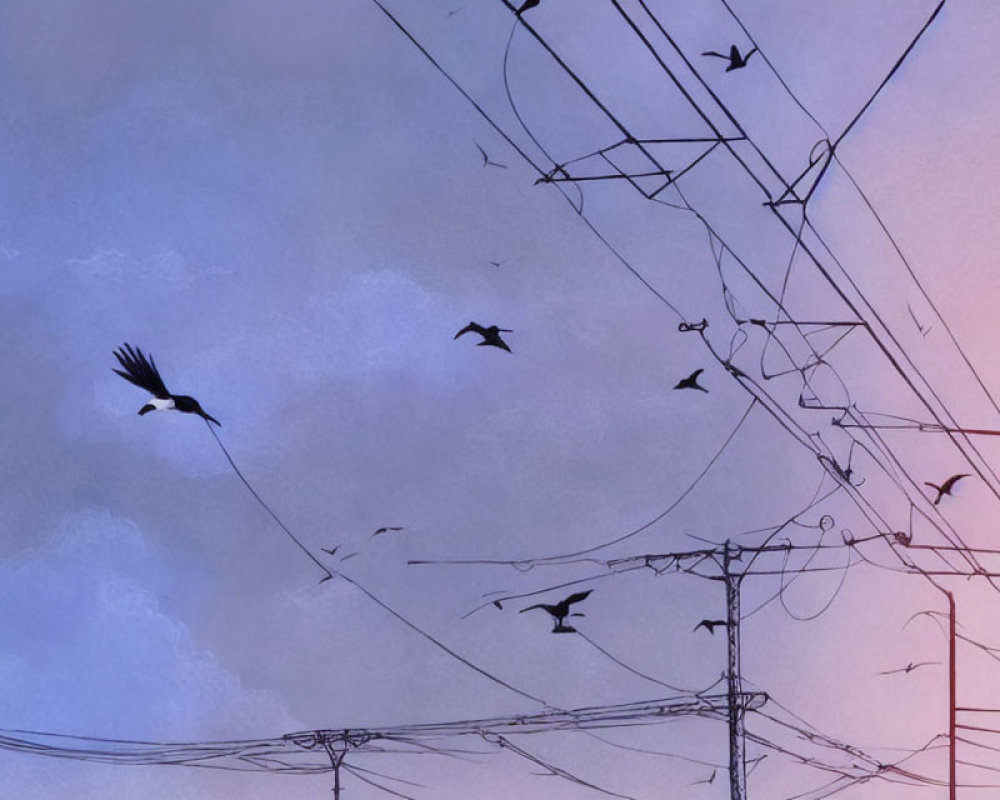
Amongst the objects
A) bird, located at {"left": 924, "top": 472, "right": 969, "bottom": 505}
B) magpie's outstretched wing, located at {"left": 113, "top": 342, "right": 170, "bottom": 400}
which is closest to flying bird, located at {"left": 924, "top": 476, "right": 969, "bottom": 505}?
bird, located at {"left": 924, "top": 472, "right": 969, "bottom": 505}

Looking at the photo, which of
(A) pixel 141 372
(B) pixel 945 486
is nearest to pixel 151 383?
(A) pixel 141 372

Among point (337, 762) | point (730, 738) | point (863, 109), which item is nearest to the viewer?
point (863, 109)

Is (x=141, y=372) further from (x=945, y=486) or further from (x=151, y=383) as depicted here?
(x=945, y=486)

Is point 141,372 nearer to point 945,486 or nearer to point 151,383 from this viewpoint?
point 151,383

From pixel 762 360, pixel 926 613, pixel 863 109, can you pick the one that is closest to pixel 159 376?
pixel 762 360

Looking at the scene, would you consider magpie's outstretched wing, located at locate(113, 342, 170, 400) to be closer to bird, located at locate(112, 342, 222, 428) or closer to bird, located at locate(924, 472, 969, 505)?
bird, located at locate(112, 342, 222, 428)

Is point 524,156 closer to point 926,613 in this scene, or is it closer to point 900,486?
point 900,486

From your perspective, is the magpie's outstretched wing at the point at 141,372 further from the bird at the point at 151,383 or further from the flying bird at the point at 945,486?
the flying bird at the point at 945,486

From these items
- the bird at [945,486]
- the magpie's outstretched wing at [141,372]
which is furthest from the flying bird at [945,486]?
the magpie's outstretched wing at [141,372]

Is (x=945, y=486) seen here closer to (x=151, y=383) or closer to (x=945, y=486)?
(x=945, y=486)

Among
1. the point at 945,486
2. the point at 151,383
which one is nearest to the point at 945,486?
the point at 945,486

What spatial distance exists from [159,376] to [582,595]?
25.0ft

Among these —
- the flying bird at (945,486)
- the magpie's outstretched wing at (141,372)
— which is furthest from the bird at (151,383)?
the flying bird at (945,486)

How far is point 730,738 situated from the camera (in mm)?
→ 20859
